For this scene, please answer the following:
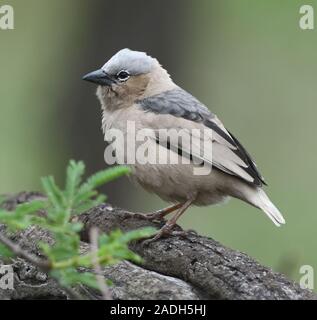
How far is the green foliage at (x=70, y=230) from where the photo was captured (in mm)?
3703

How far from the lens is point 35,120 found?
47.2ft

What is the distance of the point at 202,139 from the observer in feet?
22.5

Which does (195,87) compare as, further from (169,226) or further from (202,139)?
(169,226)

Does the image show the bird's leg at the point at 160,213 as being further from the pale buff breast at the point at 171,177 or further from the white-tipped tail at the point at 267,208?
the white-tipped tail at the point at 267,208

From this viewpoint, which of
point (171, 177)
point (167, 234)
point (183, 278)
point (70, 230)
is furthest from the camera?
point (171, 177)

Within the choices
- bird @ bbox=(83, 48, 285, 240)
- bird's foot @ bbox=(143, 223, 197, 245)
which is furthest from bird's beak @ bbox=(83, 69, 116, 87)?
bird's foot @ bbox=(143, 223, 197, 245)

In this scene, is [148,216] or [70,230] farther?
[148,216]

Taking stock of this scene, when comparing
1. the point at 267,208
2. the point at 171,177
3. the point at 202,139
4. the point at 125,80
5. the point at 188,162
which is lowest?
the point at 267,208

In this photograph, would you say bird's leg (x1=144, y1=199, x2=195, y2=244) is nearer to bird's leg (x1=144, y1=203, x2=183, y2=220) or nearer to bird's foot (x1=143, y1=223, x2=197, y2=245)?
bird's foot (x1=143, y1=223, x2=197, y2=245)

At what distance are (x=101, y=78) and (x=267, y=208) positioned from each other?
2.08m

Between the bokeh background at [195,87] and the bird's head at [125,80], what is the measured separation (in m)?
3.71

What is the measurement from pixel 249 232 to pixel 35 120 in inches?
173

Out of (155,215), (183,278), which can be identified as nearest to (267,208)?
(155,215)
